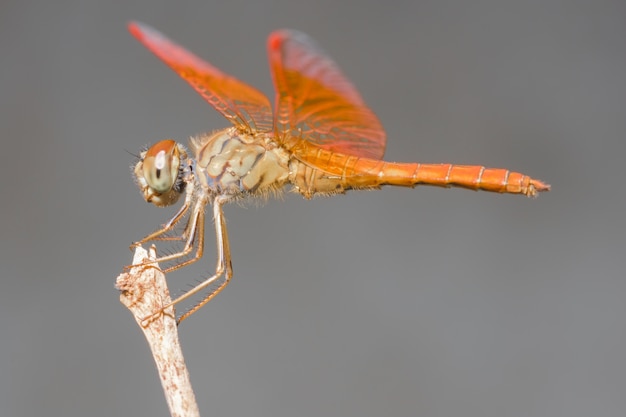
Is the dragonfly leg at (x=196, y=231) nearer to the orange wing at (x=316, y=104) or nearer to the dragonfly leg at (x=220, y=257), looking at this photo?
the dragonfly leg at (x=220, y=257)

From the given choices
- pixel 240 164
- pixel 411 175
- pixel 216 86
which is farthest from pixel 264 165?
pixel 411 175

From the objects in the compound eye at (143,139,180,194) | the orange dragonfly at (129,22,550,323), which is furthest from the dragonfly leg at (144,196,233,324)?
the compound eye at (143,139,180,194)

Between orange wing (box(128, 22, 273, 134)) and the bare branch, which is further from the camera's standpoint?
orange wing (box(128, 22, 273, 134))

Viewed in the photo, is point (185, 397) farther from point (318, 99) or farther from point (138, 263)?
point (318, 99)

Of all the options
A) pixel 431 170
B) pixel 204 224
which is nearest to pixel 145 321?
pixel 204 224

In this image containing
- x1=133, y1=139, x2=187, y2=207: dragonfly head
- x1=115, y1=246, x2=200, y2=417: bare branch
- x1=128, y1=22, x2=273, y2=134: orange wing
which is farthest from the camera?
x1=133, y1=139, x2=187, y2=207: dragonfly head

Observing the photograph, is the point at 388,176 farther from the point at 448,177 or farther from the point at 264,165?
the point at 264,165

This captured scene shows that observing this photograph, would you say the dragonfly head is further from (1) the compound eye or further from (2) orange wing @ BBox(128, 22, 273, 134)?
(2) orange wing @ BBox(128, 22, 273, 134)
